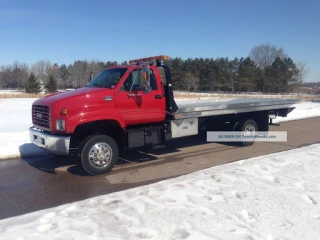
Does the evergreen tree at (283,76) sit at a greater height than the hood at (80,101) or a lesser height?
greater

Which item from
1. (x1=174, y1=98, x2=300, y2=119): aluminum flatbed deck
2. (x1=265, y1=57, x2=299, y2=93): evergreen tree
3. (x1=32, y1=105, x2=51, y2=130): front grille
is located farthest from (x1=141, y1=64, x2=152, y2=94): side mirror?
(x1=265, y1=57, x2=299, y2=93): evergreen tree

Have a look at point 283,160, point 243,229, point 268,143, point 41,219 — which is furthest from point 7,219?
point 268,143

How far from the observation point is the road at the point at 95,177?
17.2 feet

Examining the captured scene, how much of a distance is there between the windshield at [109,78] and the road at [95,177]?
198 centimetres

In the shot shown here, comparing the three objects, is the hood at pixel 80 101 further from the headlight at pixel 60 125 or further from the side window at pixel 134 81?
the side window at pixel 134 81

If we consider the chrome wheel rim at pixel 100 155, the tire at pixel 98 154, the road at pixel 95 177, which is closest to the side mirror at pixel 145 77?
the tire at pixel 98 154

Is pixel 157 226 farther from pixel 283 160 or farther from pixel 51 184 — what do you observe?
pixel 283 160

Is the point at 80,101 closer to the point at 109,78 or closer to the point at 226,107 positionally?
the point at 109,78

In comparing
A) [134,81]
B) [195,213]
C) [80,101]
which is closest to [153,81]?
[134,81]

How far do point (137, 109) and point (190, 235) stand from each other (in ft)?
12.6

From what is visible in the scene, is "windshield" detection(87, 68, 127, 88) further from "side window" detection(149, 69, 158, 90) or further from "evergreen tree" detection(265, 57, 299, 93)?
"evergreen tree" detection(265, 57, 299, 93)

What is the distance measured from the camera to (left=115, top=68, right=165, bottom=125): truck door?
679 cm

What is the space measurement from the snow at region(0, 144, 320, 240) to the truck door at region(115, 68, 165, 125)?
1917 mm

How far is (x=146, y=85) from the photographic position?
6719mm
